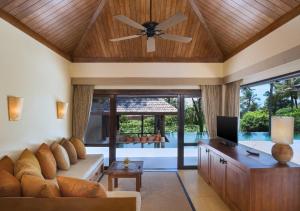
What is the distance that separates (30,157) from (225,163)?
304 cm

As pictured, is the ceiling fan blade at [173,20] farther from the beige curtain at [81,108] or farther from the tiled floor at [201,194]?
the beige curtain at [81,108]

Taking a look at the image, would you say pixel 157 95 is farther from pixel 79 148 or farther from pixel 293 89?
pixel 293 89

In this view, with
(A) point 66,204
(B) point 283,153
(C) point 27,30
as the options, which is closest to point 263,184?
(B) point 283,153

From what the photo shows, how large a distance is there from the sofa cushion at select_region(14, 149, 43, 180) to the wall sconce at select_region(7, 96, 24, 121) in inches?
21.7

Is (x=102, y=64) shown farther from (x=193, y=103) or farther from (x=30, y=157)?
(x=30, y=157)

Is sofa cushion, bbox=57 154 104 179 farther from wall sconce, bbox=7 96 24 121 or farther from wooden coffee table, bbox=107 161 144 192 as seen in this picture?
wall sconce, bbox=7 96 24 121

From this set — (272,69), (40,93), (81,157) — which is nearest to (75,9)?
(40,93)

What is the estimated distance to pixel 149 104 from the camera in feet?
20.7

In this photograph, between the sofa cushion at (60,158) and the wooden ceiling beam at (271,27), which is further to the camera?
the sofa cushion at (60,158)

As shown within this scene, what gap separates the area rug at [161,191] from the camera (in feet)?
12.8

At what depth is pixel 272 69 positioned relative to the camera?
405 cm

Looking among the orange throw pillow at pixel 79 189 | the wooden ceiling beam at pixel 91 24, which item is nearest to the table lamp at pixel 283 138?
the orange throw pillow at pixel 79 189

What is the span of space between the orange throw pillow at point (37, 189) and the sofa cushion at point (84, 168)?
1.33 metres

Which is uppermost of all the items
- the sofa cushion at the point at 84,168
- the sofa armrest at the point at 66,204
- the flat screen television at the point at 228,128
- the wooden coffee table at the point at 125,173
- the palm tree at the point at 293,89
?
the palm tree at the point at 293,89
